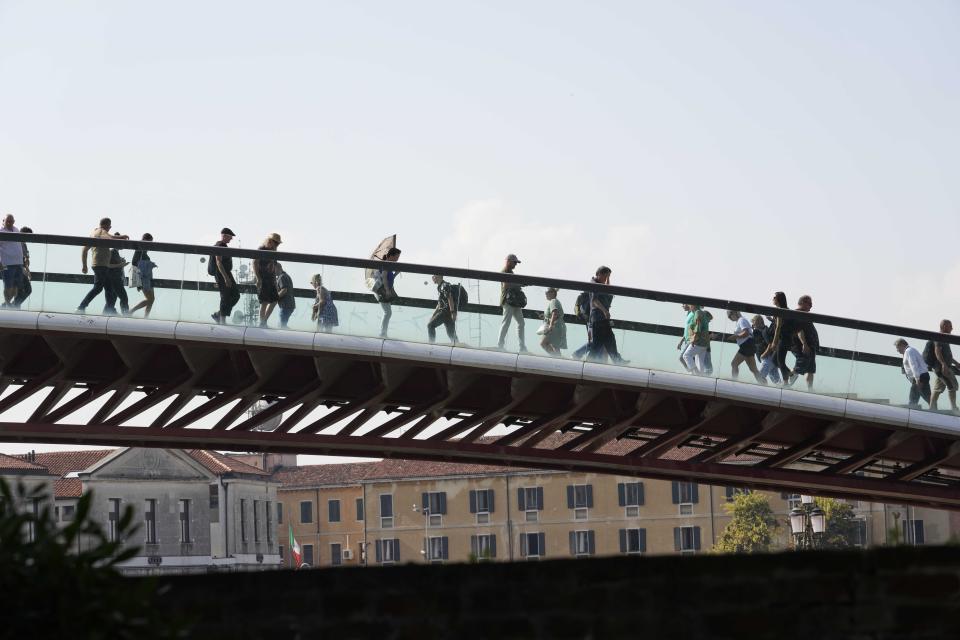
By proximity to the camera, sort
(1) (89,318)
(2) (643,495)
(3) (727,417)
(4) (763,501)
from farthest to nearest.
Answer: (2) (643,495) → (4) (763,501) → (3) (727,417) → (1) (89,318)

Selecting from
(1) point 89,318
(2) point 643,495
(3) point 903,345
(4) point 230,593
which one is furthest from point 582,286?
(2) point 643,495

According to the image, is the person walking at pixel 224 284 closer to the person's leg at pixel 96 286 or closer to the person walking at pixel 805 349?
the person's leg at pixel 96 286

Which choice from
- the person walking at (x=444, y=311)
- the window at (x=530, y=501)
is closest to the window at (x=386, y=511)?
the window at (x=530, y=501)

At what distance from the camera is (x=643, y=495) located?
9581 centimetres

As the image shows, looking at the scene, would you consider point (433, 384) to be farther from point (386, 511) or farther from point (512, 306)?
point (386, 511)

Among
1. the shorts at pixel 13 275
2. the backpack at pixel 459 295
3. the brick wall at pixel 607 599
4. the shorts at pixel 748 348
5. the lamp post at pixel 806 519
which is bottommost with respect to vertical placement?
the brick wall at pixel 607 599

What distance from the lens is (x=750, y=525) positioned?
88938 mm

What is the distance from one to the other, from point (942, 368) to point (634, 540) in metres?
71.0

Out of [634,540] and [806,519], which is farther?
[634,540]

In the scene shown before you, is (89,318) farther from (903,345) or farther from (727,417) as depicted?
(903,345)

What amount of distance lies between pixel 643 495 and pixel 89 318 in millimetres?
73355

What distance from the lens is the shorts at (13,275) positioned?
2461 cm

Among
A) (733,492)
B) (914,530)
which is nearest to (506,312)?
(914,530)

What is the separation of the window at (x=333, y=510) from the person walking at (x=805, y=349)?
79855 mm
